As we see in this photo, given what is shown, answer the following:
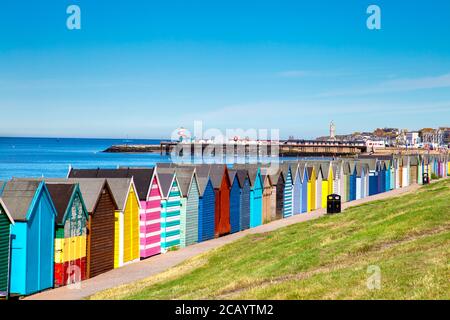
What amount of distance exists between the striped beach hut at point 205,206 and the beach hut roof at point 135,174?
15.8 ft

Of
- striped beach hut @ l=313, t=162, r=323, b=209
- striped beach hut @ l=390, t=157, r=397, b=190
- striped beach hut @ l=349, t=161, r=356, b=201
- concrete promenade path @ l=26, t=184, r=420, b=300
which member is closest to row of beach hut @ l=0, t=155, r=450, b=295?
concrete promenade path @ l=26, t=184, r=420, b=300

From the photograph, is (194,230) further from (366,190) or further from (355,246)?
(366,190)

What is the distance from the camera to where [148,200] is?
26062mm

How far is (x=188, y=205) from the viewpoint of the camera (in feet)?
97.1

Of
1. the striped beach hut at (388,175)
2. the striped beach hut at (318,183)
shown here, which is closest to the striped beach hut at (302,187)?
the striped beach hut at (318,183)

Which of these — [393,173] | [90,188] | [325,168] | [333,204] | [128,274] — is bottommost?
[128,274]

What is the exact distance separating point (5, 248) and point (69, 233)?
265cm

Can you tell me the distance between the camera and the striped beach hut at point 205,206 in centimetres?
3105

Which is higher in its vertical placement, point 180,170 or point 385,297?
point 180,170

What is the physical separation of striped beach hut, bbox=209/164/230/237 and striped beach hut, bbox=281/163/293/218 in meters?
8.48

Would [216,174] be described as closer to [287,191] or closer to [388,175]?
[287,191]

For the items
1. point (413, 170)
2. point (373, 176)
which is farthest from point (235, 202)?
point (413, 170)

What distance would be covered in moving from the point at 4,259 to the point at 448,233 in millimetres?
12621
